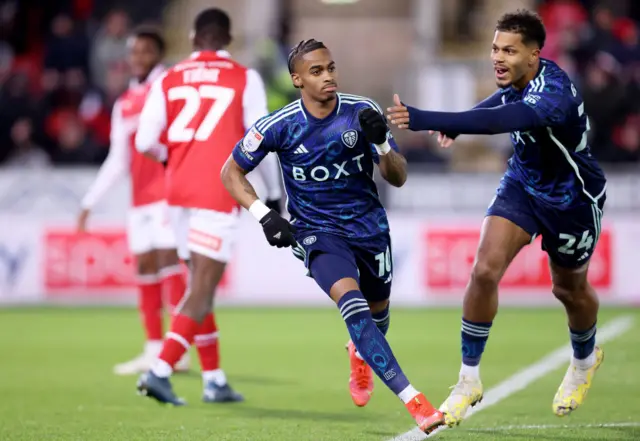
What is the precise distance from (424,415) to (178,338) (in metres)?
2.15

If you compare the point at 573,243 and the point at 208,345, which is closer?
the point at 573,243

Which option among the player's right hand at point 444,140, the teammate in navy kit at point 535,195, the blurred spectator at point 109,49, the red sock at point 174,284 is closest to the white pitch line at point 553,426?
the teammate in navy kit at point 535,195

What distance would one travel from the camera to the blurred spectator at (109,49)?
714 inches

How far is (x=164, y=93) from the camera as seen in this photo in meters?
8.14

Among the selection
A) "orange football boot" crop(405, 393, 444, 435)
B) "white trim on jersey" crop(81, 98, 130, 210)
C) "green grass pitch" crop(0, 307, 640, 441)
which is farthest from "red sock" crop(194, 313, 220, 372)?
"orange football boot" crop(405, 393, 444, 435)

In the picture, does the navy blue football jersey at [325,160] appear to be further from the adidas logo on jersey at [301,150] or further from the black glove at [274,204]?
the black glove at [274,204]

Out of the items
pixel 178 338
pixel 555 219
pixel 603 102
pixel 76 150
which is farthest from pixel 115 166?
pixel 603 102

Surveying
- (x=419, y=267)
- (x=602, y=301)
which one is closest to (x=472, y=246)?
(x=419, y=267)

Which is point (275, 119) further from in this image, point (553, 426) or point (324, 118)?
point (553, 426)

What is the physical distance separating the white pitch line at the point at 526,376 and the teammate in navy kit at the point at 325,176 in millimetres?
624

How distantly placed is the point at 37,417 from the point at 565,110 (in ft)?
11.8

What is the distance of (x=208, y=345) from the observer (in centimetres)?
834

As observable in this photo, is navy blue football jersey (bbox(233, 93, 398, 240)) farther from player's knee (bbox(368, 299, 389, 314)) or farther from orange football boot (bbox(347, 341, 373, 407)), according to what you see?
orange football boot (bbox(347, 341, 373, 407))

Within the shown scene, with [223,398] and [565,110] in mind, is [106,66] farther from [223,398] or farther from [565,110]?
[565,110]
